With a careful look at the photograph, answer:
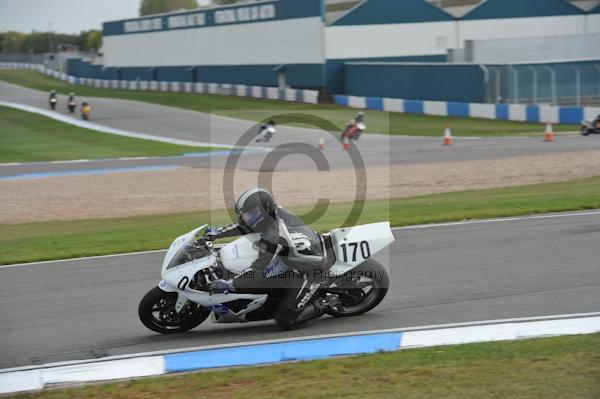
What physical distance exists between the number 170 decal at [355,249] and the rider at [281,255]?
24 cm

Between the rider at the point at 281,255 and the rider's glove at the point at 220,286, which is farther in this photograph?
the rider's glove at the point at 220,286

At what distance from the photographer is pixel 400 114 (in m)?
45.4

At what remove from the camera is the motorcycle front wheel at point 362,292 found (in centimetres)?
898

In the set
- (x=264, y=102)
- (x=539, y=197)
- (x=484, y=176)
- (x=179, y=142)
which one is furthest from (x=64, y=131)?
(x=539, y=197)

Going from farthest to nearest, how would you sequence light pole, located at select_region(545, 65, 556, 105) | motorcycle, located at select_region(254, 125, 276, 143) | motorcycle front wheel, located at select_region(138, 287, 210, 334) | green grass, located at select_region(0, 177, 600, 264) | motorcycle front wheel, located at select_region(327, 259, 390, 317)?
light pole, located at select_region(545, 65, 556, 105) < motorcycle, located at select_region(254, 125, 276, 143) < green grass, located at select_region(0, 177, 600, 264) < motorcycle front wheel, located at select_region(327, 259, 390, 317) < motorcycle front wheel, located at select_region(138, 287, 210, 334)

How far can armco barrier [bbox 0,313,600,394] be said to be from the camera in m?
7.38

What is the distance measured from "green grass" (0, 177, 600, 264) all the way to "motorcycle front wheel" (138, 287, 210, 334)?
17.0ft

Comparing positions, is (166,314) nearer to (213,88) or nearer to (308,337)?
(308,337)

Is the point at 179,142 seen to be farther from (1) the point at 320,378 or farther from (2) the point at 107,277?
(1) the point at 320,378

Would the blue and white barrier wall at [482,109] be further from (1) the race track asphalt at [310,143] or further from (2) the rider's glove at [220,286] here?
(2) the rider's glove at [220,286]

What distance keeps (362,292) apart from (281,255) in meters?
1.10

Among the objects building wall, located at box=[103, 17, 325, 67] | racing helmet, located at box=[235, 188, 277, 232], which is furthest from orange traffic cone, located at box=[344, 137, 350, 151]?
racing helmet, located at box=[235, 188, 277, 232]

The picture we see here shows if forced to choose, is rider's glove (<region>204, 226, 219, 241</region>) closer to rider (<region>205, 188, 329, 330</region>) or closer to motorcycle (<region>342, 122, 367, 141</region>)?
rider (<region>205, 188, 329, 330</region>)

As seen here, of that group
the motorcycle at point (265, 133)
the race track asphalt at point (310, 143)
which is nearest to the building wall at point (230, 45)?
the race track asphalt at point (310, 143)
